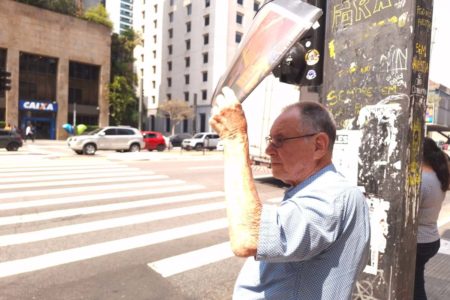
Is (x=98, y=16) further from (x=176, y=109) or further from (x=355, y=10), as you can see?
(x=355, y=10)

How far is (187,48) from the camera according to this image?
56.7m

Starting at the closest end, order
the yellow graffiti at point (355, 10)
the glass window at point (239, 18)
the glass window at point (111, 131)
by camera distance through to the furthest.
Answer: the yellow graffiti at point (355, 10), the glass window at point (111, 131), the glass window at point (239, 18)

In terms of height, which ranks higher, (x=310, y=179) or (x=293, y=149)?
(x=293, y=149)

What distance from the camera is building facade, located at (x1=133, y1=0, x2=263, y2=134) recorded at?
5047 cm

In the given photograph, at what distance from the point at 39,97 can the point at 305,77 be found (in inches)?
1765

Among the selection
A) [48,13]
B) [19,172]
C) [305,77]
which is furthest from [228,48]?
[305,77]

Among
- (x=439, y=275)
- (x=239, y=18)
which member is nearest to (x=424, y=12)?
(x=439, y=275)

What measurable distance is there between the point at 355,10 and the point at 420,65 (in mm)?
591

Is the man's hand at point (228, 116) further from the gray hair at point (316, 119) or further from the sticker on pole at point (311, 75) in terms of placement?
the sticker on pole at point (311, 75)

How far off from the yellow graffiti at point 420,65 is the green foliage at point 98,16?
163ft

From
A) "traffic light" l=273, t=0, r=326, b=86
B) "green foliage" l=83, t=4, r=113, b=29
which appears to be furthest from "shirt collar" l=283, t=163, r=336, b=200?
"green foliage" l=83, t=4, r=113, b=29

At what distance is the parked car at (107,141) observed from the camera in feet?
73.7

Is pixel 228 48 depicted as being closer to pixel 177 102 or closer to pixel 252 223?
pixel 177 102

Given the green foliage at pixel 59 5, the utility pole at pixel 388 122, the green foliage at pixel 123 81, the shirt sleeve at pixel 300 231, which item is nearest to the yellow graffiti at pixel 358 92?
the utility pole at pixel 388 122
